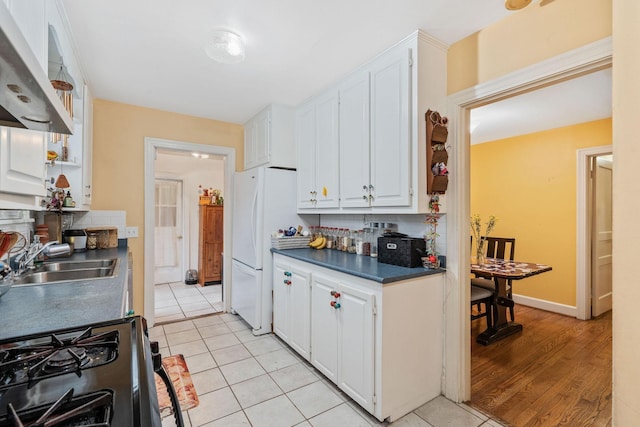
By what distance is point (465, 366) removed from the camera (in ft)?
6.33

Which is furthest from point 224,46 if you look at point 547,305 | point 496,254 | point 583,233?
point 547,305

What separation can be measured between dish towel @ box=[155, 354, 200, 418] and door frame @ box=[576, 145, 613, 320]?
4165 millimetres

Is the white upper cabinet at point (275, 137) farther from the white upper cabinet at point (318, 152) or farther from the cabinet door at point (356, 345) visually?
the cabinet door at point (356, 345)

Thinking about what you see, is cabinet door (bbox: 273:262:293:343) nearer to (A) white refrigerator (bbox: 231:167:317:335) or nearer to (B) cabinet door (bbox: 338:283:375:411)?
(A) white refrigerator (bbox: 231:167:317:335)

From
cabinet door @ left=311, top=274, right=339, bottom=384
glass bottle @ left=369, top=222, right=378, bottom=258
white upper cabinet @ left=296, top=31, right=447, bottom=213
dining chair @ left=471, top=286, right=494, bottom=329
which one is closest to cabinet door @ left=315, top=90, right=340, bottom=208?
white upper cabinet @ left=296, top=31, right=447, bottom=213

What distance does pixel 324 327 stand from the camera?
6.95 ft

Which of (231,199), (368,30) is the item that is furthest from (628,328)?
(231,199)

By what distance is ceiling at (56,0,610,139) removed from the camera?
63.7 inches

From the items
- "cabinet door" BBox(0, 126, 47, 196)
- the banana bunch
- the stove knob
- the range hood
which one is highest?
the range hood

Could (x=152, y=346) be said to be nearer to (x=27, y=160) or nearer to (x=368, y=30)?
(x=27, y=160)

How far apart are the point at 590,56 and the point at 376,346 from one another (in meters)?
1.81

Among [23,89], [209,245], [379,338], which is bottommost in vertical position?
[379,338]

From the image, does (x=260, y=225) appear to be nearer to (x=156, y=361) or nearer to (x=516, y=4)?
(x=156, y=361)

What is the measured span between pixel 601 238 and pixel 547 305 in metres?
1.04
